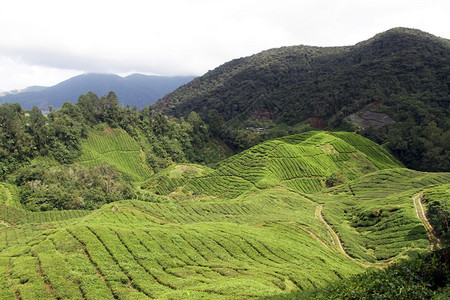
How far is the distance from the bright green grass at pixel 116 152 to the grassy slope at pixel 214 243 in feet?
107

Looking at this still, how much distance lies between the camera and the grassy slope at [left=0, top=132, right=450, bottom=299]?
19.1 m

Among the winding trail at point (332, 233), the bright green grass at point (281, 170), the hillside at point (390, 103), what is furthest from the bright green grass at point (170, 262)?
the hillside at point (390, 103)

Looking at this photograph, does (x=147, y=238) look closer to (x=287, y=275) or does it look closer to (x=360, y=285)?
(x=287, y=275)

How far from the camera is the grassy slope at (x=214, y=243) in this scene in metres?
19.1

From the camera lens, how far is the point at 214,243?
2744cm

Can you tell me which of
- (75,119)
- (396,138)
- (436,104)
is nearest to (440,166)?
(396,138)

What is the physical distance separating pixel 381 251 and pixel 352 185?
30.9 meters

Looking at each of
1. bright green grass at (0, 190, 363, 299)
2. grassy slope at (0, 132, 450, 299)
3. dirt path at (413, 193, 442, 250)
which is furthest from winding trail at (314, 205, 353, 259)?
dirt path at (413, 193, 442, 250)

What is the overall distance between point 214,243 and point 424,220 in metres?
29.0

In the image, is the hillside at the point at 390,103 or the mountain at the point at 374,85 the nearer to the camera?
the hillside at the point at 390,103

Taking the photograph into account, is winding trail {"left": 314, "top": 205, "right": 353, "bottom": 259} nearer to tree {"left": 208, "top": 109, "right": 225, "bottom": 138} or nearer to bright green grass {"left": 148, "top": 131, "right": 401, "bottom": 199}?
bright green grass {"left": 148, "top": 131, "right": 401, "bottom": 199}

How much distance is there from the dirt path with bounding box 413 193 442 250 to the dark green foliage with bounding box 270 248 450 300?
796 inches

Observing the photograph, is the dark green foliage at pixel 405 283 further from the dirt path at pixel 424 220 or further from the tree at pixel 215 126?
the tree at pixel 215 126

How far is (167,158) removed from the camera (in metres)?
117
